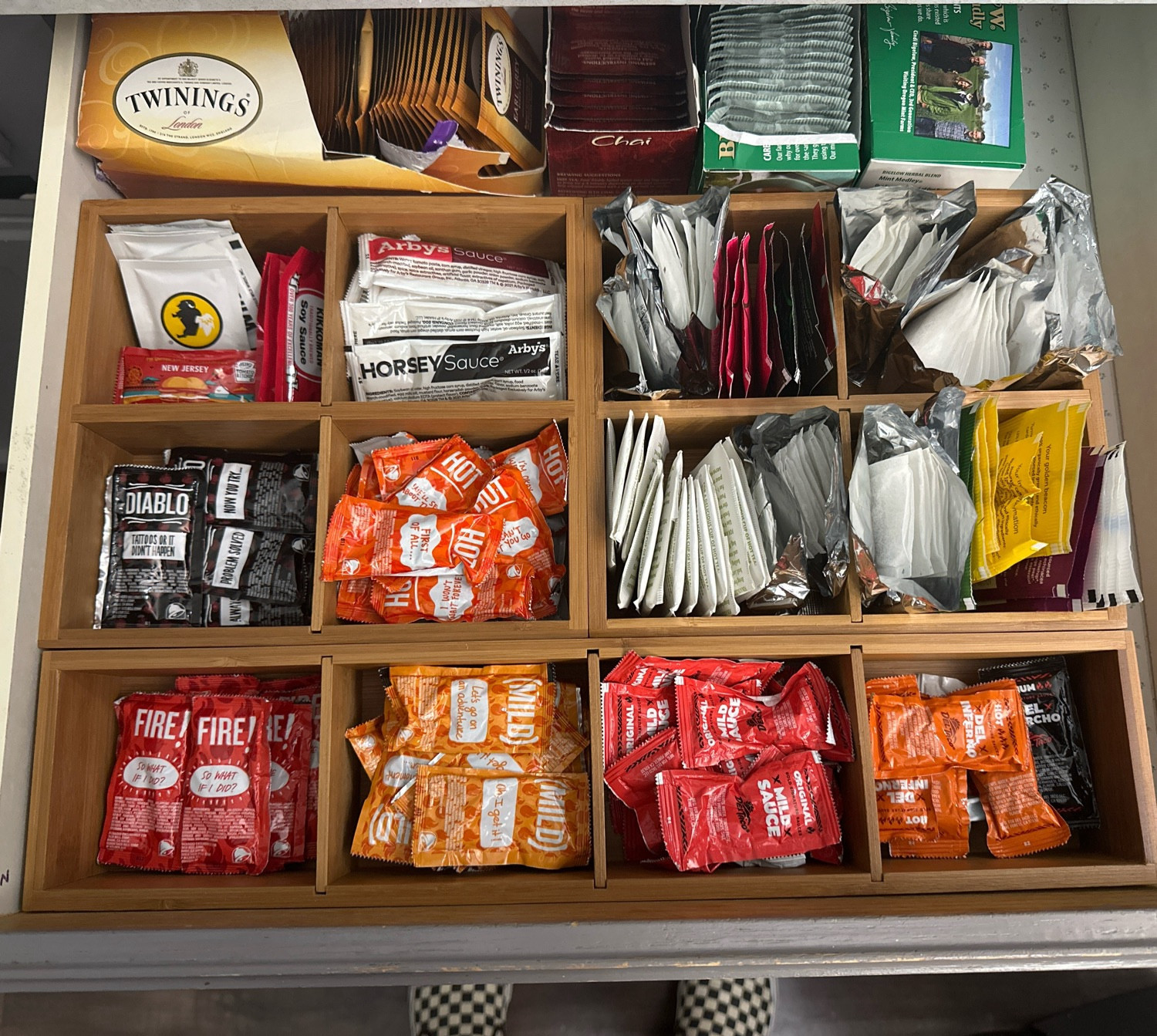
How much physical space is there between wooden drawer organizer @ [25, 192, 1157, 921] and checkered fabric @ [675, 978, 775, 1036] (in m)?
0.64

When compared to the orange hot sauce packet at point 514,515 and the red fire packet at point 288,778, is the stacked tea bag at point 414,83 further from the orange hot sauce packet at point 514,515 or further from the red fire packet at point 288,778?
the red fire packet at point 288,778

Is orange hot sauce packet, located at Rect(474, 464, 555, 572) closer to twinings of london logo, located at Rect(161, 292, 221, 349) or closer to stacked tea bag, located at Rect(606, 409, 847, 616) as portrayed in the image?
stacked tea bag, located at Rect(606, 409, 847, 616)

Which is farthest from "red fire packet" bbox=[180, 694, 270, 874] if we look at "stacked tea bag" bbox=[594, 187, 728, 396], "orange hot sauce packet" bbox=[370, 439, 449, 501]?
"stacked tea bag" bbox=[594, 187, 728, 396]

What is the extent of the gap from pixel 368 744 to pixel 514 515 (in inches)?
18.1

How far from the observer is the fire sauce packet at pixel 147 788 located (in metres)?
1.36

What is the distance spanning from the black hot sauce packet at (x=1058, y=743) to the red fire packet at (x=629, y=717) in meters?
→ 0.65

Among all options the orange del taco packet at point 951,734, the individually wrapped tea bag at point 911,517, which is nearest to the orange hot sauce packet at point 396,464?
the individually wrapped tea bag at point 911,517

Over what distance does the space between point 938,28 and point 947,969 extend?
1.56 metres

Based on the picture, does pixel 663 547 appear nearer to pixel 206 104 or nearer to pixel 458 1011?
pixel 206 104

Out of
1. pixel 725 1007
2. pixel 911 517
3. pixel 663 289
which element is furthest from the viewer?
pixel 725 1007

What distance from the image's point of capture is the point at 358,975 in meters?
1.17

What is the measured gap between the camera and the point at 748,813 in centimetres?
130

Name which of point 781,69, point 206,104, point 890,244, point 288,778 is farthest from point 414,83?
point 288,778

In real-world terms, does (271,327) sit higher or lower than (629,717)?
higher
